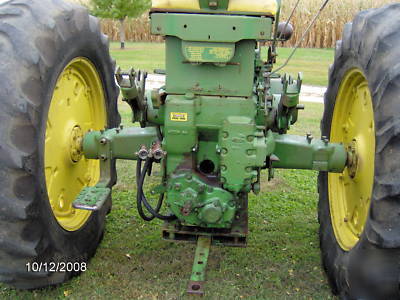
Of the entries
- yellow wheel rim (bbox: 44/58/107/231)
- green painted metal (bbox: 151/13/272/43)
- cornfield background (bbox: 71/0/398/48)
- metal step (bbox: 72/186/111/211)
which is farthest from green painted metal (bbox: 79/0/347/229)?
cornfield background (bbox: 71/0/398/48)

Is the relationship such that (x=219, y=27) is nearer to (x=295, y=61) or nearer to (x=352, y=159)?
(x=352, y=159)

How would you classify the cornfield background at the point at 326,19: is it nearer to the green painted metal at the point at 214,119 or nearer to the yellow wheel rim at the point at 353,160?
the yellow wheel rim at the point at 353,160

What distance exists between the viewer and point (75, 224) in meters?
3.23

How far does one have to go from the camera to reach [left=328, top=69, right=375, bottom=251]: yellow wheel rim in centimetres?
289

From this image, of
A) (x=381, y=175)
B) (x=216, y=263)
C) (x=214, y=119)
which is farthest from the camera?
(x=216, y=263)

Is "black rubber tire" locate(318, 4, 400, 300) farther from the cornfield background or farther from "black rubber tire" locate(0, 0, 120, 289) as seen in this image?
the cornfield background

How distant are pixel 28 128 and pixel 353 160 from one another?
6.45 feet

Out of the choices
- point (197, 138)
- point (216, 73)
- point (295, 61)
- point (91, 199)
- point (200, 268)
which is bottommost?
point (295, 61)

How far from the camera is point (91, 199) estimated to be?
3014mm

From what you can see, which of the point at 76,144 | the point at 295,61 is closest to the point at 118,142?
the point at 76,144

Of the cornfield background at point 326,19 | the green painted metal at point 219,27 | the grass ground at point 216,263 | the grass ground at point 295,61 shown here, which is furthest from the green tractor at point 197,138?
the cornfield background at point 326,19

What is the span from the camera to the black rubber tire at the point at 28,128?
2424 mm

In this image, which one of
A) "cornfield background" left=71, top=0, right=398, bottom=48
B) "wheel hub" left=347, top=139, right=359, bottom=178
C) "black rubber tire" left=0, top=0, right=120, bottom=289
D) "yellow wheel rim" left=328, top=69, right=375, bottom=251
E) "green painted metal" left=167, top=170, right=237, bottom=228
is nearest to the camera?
"black rubber tire" left=0, top=0, right=120, bottom=289

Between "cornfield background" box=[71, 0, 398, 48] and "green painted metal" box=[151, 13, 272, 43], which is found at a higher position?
"green painted metal" box=[151, 13, 272, 43]
